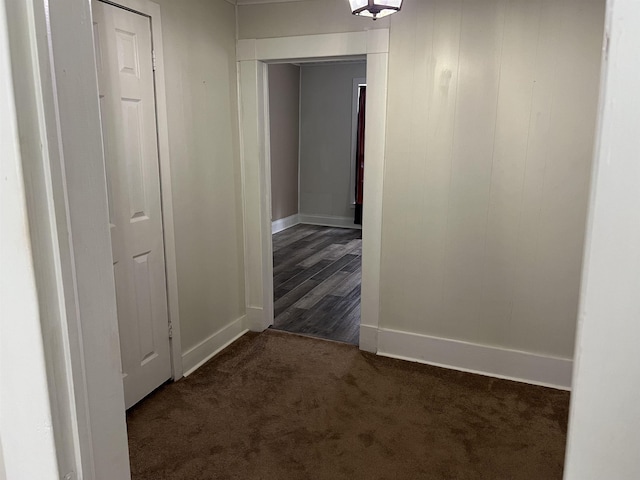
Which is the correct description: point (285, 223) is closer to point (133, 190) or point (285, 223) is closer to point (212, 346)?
point (212, 346)

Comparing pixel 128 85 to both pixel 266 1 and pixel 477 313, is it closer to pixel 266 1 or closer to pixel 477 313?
pixel 266 1

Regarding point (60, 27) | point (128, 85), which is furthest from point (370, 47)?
point (60, 27)

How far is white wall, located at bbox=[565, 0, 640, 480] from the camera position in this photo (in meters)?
0.41

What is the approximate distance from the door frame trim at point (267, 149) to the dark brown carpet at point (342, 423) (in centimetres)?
48

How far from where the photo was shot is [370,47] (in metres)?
2.87

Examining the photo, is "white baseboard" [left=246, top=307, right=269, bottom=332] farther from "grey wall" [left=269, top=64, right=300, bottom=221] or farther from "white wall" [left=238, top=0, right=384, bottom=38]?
"grey wall" [left=269, top=64, right=300, bottom=221]

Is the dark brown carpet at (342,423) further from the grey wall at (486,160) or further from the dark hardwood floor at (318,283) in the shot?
the dark hardwood floor at (318,283)

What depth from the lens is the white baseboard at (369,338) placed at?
3.21 meters

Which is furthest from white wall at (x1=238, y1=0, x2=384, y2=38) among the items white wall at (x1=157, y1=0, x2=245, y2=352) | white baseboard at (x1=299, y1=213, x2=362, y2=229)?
white baseboard at (x1=299, y1=213, x2=362, y2=229)

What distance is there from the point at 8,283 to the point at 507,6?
8.85 feet

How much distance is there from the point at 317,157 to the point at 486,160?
4.76 metres

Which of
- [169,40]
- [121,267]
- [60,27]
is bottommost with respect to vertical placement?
[121,267]

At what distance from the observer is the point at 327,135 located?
7.21 metres

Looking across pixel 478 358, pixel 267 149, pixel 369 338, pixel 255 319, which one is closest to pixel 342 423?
pixel 369 338
